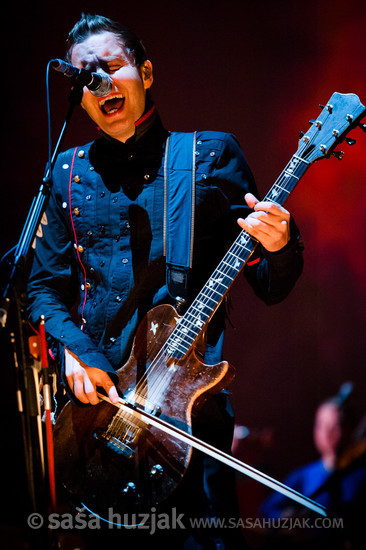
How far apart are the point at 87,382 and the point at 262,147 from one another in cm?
184

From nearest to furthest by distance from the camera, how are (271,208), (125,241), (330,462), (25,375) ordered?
1. (25,375)
2. (271,208)
3. (125,241)
4. (330,462)

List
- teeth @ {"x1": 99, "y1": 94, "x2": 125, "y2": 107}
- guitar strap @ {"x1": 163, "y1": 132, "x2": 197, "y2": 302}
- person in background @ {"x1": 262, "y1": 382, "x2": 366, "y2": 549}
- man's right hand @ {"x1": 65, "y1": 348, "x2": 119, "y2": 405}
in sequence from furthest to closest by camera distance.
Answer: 1. person in background @ {"x1": 262, "y1": 382, "x2": 366, "y2": 549}
2. teeth @ {"x1": 99, "y1": 94, "x2": 125, "y2": 107}
3. guitar strap @ {"x1": 163, "y1": 132, "x2": 197, "y2": 302}
4. man's right hand @ {"x1": 65, "y1": 348, "x2": 119, "y2": 405}

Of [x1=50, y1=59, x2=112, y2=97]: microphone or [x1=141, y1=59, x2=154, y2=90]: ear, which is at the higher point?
[x1=141, y1=59, x2=154, y2=90]: ear

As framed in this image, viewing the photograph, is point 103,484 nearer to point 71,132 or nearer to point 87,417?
point 87,417

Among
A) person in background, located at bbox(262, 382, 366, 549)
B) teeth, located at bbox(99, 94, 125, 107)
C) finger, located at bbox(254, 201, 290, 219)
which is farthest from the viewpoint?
person in background, located at bbox(262, 382, 366, 549)

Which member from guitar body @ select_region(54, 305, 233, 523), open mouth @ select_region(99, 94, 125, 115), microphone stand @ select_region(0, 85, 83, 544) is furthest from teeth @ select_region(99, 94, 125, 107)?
guitar body @ select_region(54, 305, 233, 523)

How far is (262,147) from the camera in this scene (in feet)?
10.3

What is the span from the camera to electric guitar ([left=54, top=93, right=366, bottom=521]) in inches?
71.4

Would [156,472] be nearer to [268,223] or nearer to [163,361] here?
[163,361]

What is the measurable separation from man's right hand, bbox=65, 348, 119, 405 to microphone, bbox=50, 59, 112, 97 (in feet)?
3.11

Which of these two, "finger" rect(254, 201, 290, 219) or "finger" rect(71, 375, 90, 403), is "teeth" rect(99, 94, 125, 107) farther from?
"finger" rect(71, 375, 90, 403)

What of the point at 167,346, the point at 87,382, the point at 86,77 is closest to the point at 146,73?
the point at 86,77

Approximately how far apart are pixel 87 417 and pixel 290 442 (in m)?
1.64

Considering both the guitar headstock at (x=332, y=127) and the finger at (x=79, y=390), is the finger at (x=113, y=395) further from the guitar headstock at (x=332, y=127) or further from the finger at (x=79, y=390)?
the guitar headstock at (x=332, y=127)
